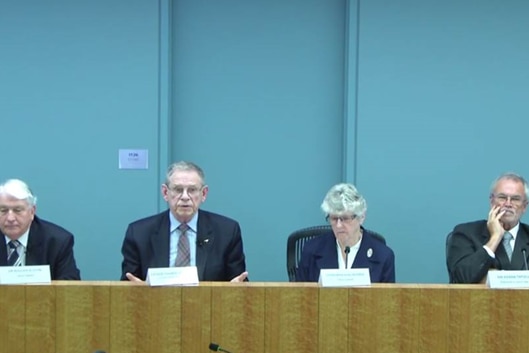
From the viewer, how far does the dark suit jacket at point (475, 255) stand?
348 centimetres

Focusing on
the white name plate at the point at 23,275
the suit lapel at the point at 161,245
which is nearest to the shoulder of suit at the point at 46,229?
the suit lapel at the point at 161,245

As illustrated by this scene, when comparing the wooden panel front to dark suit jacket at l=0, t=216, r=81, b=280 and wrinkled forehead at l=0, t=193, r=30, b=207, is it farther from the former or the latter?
wrinkled forehead at l=0, t=193, r=30, b=207

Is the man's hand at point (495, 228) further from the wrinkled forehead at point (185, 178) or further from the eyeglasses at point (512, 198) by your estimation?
the wrinkled forehead at point (185, 178)

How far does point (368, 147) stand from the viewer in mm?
4445

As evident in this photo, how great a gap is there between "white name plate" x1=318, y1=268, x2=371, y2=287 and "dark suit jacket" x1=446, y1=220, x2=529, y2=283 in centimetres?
88

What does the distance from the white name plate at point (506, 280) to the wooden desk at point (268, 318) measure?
3 centimetres

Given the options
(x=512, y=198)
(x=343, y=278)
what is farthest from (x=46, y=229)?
(x=512, y=198)

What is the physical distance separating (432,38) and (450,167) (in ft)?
2.38

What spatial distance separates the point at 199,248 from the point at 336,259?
2.02 ft

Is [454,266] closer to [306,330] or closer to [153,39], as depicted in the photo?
[306,330]

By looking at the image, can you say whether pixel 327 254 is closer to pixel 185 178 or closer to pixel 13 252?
pixel 185 178

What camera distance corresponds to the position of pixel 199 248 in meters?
3.59

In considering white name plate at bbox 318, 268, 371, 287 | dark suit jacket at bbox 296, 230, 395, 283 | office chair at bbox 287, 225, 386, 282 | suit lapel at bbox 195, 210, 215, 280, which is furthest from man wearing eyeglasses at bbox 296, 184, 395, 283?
white name plate at bbox 318, 268, 371, 287

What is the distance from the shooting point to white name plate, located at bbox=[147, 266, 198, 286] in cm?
275
